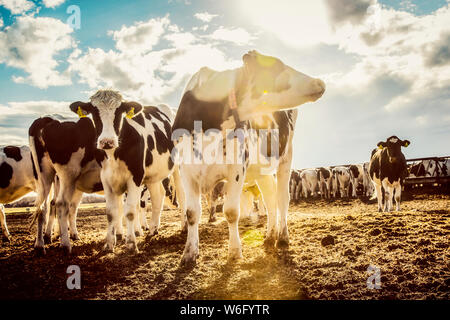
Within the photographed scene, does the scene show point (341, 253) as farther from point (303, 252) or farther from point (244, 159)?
point (244, 159)

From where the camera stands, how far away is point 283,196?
6.57 meters

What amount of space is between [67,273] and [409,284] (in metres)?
4.14

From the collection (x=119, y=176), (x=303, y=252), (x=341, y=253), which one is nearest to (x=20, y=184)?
(x=119, y=176)

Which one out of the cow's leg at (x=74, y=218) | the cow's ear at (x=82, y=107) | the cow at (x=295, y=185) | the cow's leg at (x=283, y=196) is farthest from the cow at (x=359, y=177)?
the cow's ear at (x=82, y=107)

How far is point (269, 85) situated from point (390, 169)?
11064mm

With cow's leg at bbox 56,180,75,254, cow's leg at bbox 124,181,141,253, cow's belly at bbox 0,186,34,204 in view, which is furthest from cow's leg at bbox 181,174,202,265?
cow's belly at bbox 0,186,34,204

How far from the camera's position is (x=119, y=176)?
6250 millimetres

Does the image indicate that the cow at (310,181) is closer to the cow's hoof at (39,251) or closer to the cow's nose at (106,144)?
the cow's hoof at (39,251)

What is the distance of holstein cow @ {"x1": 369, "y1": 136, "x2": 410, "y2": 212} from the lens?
13.6 metres

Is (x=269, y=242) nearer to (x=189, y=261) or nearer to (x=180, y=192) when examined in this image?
(x=189, y=261)

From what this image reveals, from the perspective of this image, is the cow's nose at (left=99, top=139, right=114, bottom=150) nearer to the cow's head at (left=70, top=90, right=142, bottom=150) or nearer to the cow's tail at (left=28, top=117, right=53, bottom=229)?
the cow's head at (left=70, top=90, right=142, bottom=150)

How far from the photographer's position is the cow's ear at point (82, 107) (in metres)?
6.05

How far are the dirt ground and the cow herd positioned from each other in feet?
1.52

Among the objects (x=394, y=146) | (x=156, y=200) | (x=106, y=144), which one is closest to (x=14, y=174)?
(x=156, y=200)
